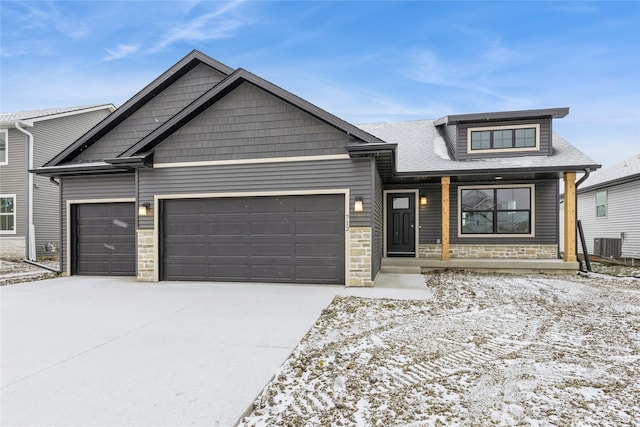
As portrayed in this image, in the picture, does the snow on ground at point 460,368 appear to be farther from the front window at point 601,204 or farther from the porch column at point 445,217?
the front window at point 601,204

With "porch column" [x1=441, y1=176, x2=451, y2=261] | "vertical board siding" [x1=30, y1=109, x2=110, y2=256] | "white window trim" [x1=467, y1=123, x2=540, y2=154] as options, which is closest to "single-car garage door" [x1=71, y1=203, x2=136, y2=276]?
"vertical board siding" [x1=30, y1=109, x2=110, y2=256]

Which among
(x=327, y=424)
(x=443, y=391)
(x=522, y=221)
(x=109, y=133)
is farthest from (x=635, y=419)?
(x=109, y=133)

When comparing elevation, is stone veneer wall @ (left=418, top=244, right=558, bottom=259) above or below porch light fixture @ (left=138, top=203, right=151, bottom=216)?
below

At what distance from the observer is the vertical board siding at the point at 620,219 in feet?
42.2

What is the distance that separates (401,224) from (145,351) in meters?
9.55

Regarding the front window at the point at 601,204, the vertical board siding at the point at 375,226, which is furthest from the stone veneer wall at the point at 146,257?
the front window at the point at 601,204

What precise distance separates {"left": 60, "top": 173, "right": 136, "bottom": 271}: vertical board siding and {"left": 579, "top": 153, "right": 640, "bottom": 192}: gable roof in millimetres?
16151

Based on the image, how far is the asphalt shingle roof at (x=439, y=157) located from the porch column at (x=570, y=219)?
20.6 inches

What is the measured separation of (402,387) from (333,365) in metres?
0.72

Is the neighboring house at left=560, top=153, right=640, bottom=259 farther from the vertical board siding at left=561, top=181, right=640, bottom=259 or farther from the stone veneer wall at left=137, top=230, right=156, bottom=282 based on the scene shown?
the stone veneer wall at left=137, top=230, right=156, bottom=282

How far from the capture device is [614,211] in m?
14.2

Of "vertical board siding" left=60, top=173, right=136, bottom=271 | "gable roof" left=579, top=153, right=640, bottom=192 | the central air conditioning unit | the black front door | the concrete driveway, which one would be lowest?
the concrete driveway

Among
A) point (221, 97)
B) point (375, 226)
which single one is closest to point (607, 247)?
point (375, 226)

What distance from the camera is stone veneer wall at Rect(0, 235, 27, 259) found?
14.1 meters
